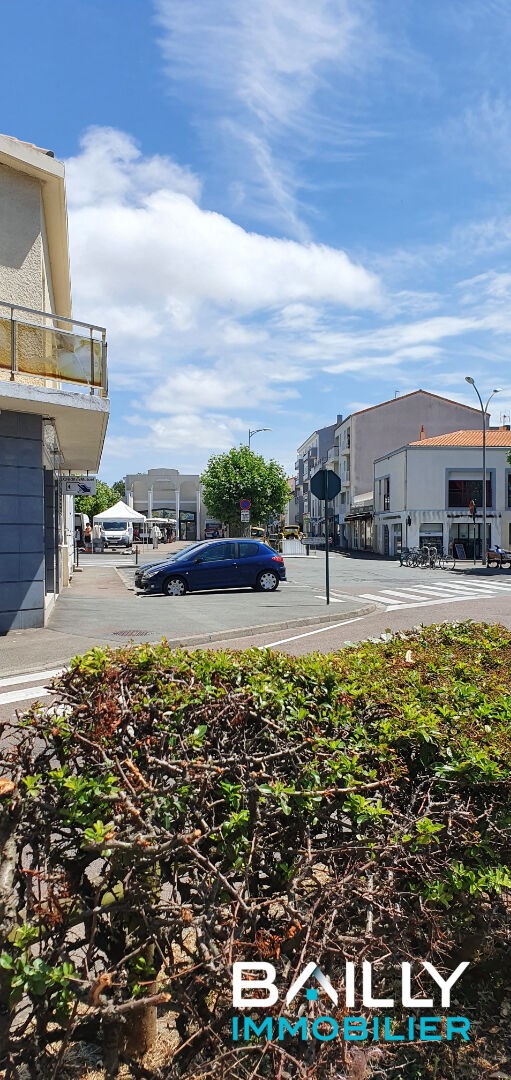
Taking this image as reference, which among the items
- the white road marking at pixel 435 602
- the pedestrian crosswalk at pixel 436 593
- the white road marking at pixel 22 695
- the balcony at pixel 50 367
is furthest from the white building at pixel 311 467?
the white road marking at pixel 22 695

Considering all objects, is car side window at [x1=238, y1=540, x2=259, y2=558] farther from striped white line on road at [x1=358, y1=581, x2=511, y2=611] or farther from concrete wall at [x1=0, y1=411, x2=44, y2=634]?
concrete wall at [x1=0, y1=411, x2=44, y2=634]

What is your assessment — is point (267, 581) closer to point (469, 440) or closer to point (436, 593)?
point (436, 593)

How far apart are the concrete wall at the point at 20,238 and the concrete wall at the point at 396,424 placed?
5749 cm

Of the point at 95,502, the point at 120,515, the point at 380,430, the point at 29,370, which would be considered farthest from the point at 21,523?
the point at 95,502

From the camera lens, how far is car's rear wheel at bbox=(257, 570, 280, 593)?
21.2 m

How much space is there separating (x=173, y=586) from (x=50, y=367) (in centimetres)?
823

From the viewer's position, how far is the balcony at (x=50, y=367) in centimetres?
1186

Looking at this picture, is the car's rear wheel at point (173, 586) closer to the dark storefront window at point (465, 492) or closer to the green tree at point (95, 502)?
the dark storefront window at point (465, 492)

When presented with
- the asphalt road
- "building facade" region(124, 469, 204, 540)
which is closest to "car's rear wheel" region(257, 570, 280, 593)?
the asphalt road

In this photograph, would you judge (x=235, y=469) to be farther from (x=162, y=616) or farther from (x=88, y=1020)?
(x=88, y=1020)

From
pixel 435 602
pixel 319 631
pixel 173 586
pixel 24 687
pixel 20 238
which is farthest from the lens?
pixel 173 586

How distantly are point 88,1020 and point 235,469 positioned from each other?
57.5 m

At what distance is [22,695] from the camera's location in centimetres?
777

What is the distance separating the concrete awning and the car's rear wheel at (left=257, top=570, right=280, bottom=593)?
6408 millimetres
